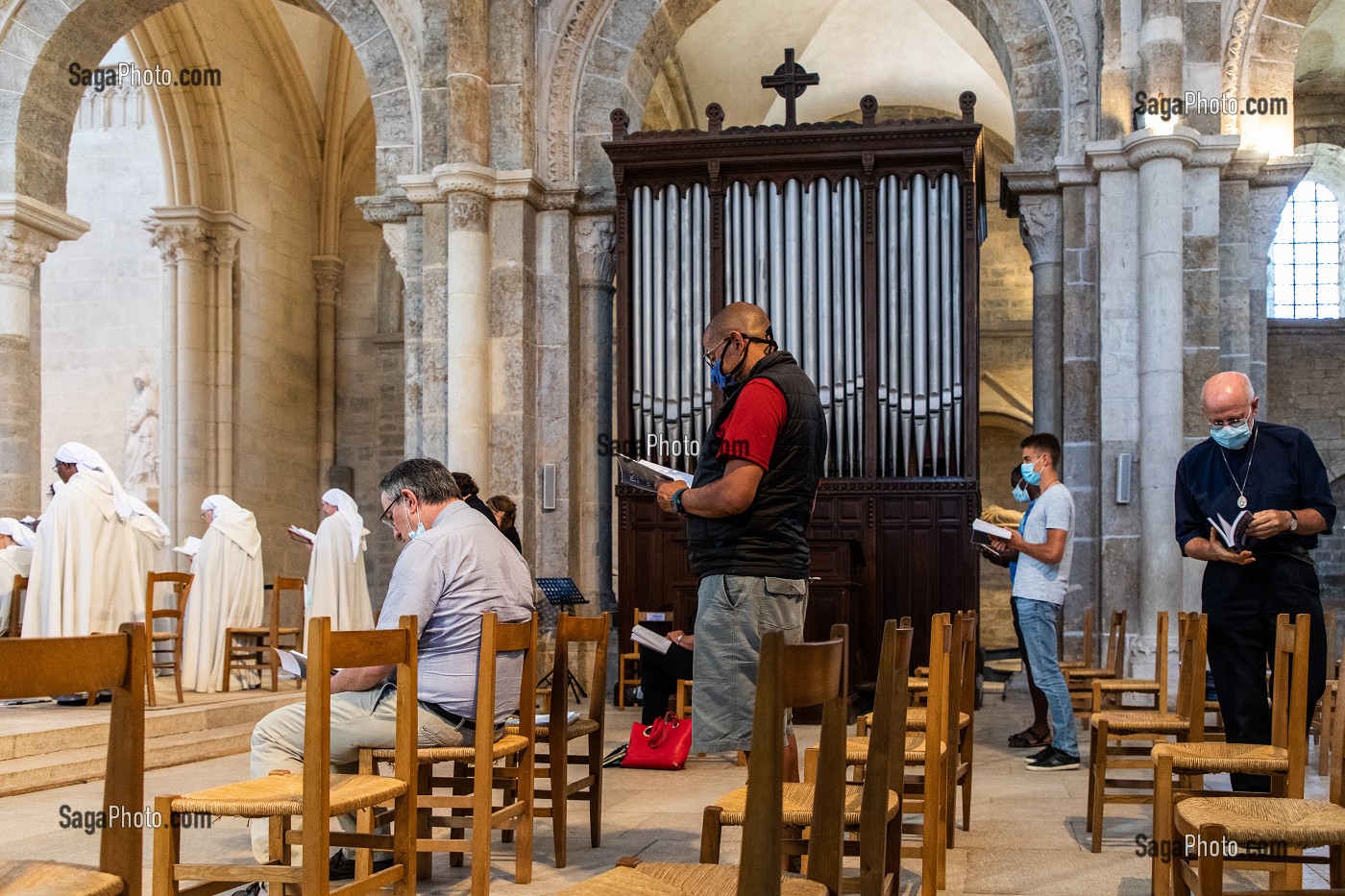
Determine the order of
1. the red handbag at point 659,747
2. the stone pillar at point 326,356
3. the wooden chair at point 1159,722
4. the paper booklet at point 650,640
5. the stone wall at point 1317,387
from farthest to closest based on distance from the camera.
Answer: the stone pillar at point 326,356
the stone wall at point 1317,387
the paper booklet at point 650,640
the red handbag at point 659,747
the wooden chair at point 1159,722

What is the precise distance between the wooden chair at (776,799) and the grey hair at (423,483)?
5.77 feet

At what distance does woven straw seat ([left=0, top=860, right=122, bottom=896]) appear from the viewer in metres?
2.22

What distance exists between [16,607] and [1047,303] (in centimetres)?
751

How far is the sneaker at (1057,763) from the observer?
6.28 meters

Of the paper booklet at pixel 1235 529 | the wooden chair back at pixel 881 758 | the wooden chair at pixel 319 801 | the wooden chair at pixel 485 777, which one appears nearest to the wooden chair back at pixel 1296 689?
the paper booklet at pixel 1235 529

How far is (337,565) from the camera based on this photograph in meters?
9.95

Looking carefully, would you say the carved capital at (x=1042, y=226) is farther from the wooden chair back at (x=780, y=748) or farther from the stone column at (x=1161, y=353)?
the wooden chair back at (x=780, y=748)

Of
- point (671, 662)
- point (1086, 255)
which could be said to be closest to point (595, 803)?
point (671, 662)

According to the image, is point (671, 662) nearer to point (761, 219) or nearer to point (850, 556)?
point (850, 556)

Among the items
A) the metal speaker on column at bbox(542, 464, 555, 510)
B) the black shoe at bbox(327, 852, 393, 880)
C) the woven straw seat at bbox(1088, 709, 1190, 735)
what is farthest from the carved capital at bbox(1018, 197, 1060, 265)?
the black shoe at bbox(327, 852, 393, 880)

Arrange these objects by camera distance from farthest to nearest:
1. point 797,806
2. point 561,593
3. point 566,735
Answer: point 561,593 < point 566,735 < point 797,806

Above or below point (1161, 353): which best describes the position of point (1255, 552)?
below

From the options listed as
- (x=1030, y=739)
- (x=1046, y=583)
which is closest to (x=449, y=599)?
(x=1046, y=583)

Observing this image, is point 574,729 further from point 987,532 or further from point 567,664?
point 987,532
